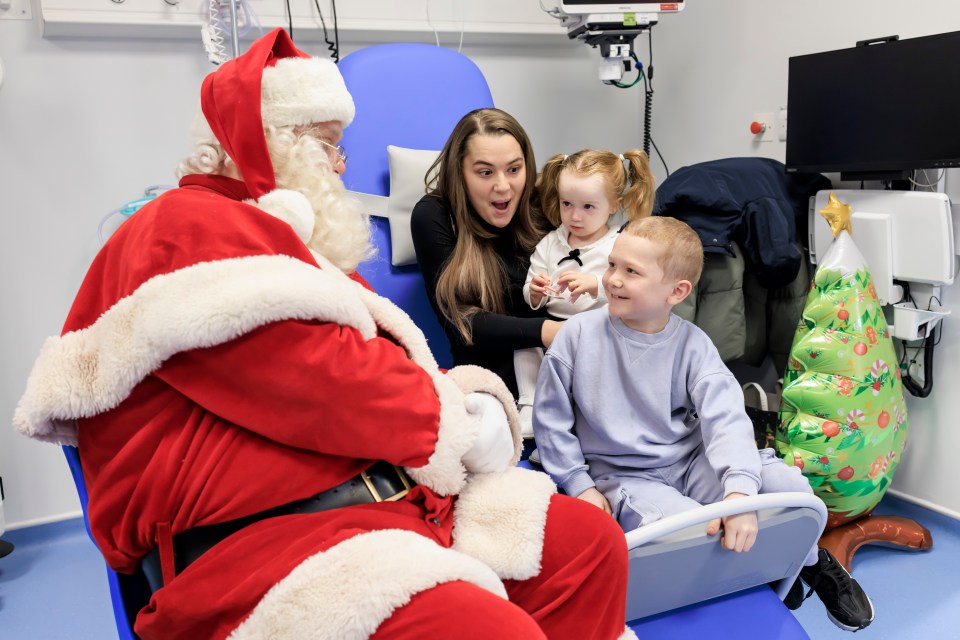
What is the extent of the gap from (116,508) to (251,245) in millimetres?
425

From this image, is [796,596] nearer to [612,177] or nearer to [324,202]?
[612,177]

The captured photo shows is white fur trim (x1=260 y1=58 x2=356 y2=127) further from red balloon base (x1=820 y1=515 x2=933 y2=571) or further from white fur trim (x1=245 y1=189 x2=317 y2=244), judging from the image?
red balloon base (x1=820 y1=515 x2=933 y2=571)

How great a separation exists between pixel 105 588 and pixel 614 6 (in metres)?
2.56

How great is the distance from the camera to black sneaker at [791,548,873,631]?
1.74m

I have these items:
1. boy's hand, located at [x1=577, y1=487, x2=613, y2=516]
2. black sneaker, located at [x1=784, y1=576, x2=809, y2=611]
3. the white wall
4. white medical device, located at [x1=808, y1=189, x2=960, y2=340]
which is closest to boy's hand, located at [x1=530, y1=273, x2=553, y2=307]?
boy's hand, located at [x1=577, y1=487, x2=613, y2=516]

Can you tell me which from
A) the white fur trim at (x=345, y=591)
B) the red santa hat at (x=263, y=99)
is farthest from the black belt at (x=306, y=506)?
the red santa hat at (x=263, y=99)

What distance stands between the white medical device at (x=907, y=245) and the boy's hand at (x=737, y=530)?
49.4 inches

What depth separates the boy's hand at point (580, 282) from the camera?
1.84 metres

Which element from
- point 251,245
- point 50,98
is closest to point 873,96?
point 251,245

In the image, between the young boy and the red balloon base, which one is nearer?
the young boy

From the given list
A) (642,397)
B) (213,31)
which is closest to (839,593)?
(642,397)

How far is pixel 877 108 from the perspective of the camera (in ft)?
7.39

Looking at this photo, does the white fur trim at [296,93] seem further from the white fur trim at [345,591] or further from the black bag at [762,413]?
the black bag at [762,413]

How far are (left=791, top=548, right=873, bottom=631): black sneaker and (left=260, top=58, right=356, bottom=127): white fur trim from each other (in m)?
1.54
